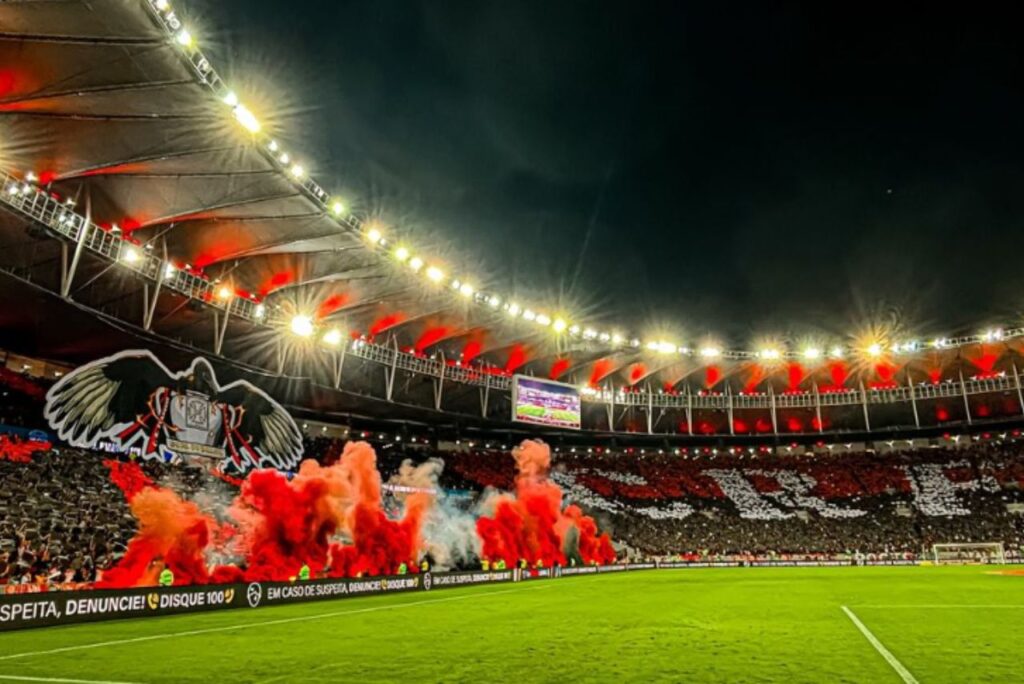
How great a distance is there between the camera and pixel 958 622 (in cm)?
1274

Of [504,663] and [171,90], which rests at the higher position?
[171,90]

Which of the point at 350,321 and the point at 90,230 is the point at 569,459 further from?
the point at 90,230

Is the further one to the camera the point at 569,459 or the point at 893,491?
the point at 569,459

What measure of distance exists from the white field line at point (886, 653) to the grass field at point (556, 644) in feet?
0.16

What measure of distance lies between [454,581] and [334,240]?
19.5 m

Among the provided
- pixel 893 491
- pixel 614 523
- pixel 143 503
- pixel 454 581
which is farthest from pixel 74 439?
pixel 893 491

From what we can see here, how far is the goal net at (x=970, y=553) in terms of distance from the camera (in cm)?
4878

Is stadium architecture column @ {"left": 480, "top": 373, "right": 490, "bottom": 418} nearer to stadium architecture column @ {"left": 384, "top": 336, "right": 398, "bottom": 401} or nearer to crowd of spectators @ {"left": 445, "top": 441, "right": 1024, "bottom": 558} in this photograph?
crowd of spectators @ {"left": 445, "top": 441, "right": 1024, "bottom": 558}

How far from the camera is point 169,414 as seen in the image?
3203cm

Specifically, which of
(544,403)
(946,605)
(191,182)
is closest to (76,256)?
(191,182)

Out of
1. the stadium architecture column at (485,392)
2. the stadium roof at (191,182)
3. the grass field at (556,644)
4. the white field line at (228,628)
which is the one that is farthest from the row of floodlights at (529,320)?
the grass field at (556,644)

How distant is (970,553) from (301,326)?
50.1 m

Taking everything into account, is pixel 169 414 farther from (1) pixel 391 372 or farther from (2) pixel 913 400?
(2) pixel 913 400

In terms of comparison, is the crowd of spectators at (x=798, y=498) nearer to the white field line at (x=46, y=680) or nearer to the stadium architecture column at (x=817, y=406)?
the stadium architecture column at (x=817, y=406)
